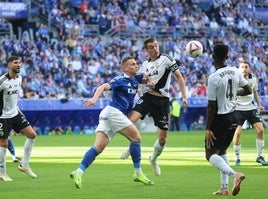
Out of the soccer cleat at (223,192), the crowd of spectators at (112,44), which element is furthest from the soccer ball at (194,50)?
the crowd of spectators at (112,44)

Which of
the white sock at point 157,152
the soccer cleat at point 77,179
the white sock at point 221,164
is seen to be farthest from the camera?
the white sock at point 157,152

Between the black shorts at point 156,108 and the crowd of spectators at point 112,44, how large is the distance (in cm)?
2360

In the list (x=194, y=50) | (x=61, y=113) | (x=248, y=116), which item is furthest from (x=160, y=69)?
(x=61, y=113)

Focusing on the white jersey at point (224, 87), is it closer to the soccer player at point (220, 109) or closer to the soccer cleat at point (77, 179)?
the soccer player at point (220, 109)

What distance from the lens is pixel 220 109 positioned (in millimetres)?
14219

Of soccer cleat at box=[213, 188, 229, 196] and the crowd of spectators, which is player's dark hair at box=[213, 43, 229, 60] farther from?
the crowd of spectators

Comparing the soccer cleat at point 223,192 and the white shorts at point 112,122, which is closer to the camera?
the soccer cleat at point 223,192

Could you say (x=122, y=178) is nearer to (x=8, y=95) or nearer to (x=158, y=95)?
(x=158, y=95)

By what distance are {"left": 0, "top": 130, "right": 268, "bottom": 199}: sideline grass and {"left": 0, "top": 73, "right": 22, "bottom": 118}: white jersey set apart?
50.9 inches

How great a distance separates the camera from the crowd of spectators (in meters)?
44.5

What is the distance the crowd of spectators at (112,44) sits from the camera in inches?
1752

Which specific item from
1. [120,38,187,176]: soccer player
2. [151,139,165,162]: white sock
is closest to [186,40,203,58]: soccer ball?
[120,38,187,176]: soccer player

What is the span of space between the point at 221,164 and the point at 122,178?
4.06 m

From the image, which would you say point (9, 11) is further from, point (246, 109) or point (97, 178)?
point (97, 178)
